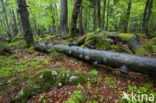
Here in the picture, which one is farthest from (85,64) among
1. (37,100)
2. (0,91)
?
(0,91)

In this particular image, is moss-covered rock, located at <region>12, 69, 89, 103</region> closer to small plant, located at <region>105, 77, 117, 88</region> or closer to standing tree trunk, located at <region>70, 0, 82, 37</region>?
small plant, located at <region>105, 77, 117, 88</region>

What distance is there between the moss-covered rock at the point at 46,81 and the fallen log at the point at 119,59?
1.22 metres

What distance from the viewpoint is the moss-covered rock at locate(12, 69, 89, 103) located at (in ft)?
8.21

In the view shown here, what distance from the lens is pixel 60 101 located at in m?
2.41

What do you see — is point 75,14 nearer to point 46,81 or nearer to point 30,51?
point 30,51

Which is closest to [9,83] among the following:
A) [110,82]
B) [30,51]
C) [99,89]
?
[99,89]

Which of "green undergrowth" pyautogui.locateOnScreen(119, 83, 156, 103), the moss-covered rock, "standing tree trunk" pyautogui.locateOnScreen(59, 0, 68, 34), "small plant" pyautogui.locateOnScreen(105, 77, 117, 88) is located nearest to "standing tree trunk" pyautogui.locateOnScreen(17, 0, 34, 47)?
"standing tree trunk" pyautogui.locateOnScreen(59, 0, 68, 34)

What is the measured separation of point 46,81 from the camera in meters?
2.94

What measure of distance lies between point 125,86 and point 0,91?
14.4 ft

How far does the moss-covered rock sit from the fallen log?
48.1 inches

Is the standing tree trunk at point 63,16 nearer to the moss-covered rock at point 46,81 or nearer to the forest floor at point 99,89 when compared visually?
the forest floor at point 99,89

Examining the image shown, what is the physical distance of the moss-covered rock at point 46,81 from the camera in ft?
→ 8.21

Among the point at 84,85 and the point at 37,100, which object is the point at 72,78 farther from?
the point at 37,100

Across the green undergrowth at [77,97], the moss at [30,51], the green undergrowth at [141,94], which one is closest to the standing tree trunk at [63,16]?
the moss at [30,51]
